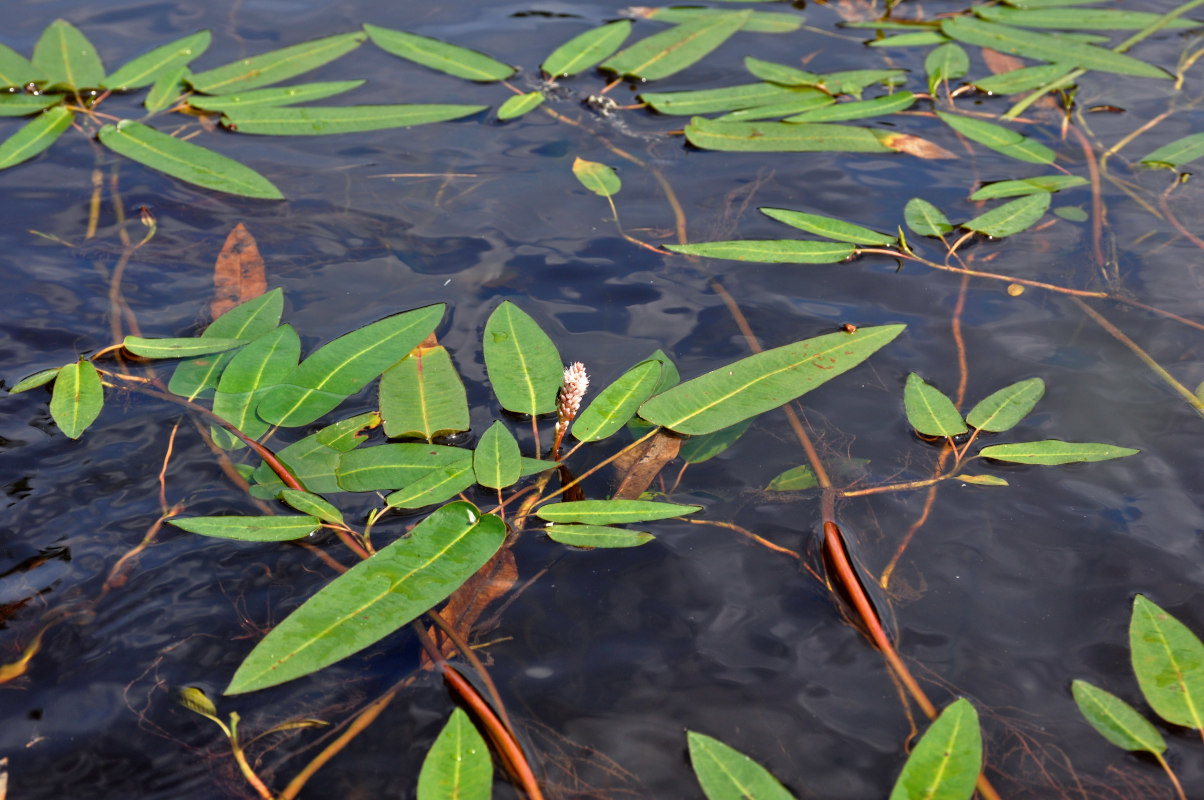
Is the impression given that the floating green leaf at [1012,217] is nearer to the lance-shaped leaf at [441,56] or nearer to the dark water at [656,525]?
the dark water at [656,525]

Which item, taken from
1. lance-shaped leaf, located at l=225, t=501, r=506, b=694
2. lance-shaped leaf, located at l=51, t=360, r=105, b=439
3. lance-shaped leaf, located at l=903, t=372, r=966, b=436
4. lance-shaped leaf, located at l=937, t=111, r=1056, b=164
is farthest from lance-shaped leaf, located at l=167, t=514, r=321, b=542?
lance-shaped leaf, located at l=937, t=111, r=1056, b=164

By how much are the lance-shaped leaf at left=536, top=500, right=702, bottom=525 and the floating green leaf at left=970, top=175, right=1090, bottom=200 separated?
4.28 feet

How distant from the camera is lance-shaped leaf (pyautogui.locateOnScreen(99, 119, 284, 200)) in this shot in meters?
1.99

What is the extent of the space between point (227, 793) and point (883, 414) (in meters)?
1.27

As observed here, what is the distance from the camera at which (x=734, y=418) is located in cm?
145

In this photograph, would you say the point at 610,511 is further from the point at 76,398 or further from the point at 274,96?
the point at 274,96

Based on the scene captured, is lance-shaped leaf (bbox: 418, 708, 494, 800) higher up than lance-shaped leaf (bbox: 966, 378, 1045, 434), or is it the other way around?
lance-shaped leaf (bbox: 966, 378, 1045, 434)

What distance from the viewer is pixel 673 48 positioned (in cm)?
255

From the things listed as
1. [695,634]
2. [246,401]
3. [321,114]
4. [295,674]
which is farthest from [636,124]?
[295,674]

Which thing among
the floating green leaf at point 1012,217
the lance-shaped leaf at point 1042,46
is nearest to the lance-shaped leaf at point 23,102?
the floating green leaf at point 1012,217

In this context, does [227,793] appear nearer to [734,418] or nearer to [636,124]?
[734,418]

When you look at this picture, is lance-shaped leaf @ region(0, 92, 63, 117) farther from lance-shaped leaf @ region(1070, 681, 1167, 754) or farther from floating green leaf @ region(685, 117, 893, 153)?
lance-shaped leaf @ region(1070, 681, 1167, 754)

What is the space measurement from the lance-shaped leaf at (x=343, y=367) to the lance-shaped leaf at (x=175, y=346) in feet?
0.57

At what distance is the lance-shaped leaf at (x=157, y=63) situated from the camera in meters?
2.35
